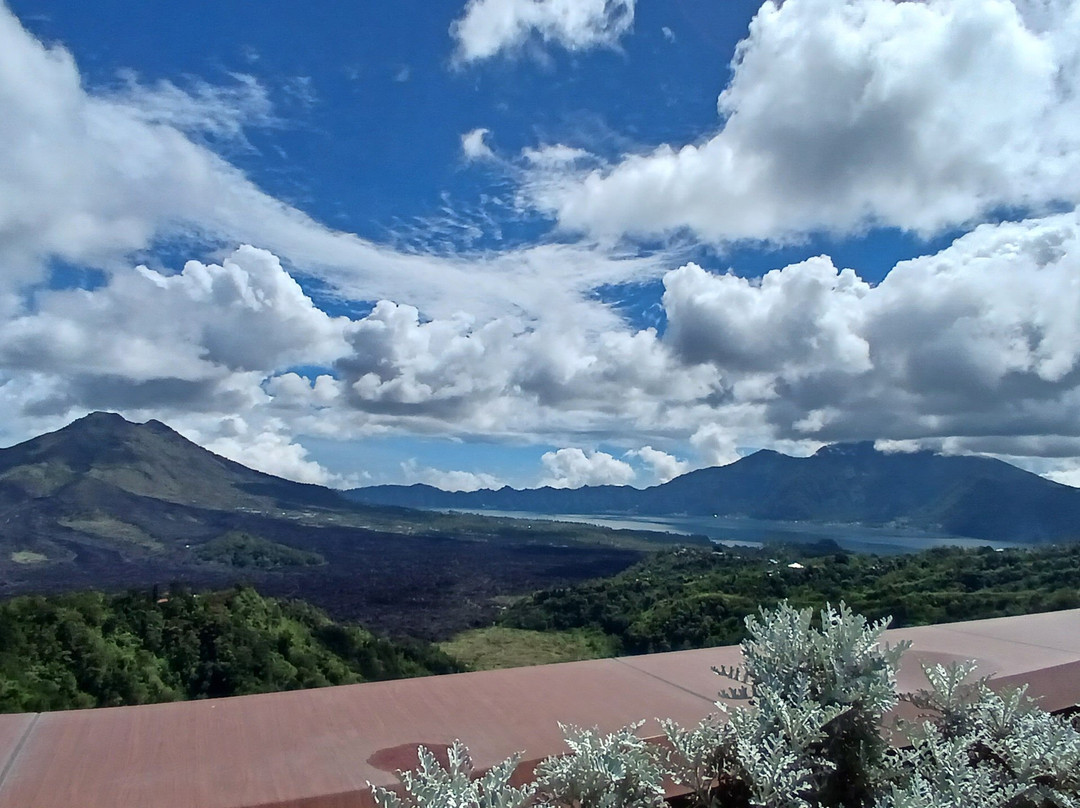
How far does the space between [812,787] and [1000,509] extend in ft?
107

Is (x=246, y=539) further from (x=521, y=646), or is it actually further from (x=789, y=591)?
(x=789, y=591)

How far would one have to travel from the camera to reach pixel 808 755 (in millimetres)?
2189

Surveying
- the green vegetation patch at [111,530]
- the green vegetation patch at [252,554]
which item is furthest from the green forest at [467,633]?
the green vegetation patch at [111,530]

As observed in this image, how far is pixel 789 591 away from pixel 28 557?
635 inches

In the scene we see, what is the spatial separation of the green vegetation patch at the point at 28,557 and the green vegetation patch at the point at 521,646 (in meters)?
→ 11.5

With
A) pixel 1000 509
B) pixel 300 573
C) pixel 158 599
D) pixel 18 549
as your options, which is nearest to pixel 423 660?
pixel 158 599

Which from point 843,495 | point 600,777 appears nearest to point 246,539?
point 600,777

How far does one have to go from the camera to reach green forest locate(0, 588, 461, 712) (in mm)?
4883

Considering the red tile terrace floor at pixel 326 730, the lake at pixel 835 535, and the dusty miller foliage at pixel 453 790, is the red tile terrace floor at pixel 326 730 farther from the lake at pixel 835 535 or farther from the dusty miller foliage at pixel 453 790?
the lake at pixel 835 535

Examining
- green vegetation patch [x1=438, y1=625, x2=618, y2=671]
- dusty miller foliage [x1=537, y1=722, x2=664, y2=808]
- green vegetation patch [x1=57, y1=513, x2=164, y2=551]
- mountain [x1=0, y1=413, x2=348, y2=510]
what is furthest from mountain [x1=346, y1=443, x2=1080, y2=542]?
dusty miller foliage [x1=537, y1=722, x2=664, y2=808]

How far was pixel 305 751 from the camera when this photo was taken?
7.48ft

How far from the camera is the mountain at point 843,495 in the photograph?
28.9 metres

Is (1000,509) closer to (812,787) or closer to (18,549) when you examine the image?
(18,549)

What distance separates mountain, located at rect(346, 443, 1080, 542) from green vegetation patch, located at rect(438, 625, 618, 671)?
17.0 m
